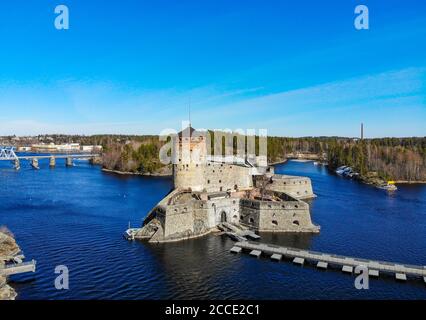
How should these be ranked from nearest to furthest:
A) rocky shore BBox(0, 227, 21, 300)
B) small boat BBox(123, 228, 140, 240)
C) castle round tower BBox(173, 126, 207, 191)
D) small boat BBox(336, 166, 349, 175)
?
rocky shore BBox(0, 227, 21, 300)
small boat BBox(123, 228, 140, 240)
castle round tower BBox(173, 126, 207, 191)
small boat BBox(336, 166, 349, 175)

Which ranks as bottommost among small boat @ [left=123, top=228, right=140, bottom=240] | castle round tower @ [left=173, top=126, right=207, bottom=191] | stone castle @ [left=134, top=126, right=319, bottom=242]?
small boat @ [left=123, top=228, right=140, bottom=240]

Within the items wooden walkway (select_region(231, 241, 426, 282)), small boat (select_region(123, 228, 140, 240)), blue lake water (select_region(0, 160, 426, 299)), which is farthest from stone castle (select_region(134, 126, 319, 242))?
wooden walkway (select_region(231, 241, 426, 282))

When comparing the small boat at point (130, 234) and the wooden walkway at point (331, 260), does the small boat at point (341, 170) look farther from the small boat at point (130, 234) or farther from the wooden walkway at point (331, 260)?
the small boat at point (130, 234)

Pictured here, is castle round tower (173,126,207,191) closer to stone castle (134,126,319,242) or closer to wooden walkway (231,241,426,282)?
stone castle (134,126,319,242)

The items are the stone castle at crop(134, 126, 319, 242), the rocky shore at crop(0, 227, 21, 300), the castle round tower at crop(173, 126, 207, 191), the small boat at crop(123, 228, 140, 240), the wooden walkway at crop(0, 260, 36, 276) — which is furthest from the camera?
the castle round tower at crop(173, 126, 207, 191)

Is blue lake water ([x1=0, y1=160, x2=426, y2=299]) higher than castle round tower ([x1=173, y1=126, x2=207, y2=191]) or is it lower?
lower

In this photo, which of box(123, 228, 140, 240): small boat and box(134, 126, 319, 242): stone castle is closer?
box(123, 228, 140, 240): small boat
